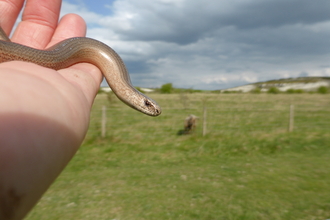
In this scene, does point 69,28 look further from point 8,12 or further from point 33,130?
point 33,130

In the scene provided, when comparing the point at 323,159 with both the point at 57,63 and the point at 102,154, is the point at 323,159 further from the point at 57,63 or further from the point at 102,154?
the point at 57,63

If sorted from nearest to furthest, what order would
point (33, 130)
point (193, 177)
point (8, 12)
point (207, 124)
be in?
point (33, 130)
point (8, 12)
point (193, 177)
point (207, 124)

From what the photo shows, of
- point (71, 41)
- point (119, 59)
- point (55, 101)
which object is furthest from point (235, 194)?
point (55, 101)

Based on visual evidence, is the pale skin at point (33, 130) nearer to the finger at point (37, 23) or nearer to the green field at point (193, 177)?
the finger at point (37, 23)

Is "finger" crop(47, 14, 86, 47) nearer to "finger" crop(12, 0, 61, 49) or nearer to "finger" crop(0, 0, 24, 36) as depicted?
"finger" crop(12, 0, 61, 49)

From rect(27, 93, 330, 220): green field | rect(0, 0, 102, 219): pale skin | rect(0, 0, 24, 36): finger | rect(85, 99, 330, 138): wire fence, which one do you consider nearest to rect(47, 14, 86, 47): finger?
rect(0, 0, 24, 36): finger

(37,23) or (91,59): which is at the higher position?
(37,23)

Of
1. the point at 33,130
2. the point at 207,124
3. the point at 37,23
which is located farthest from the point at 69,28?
the point at 207,124
